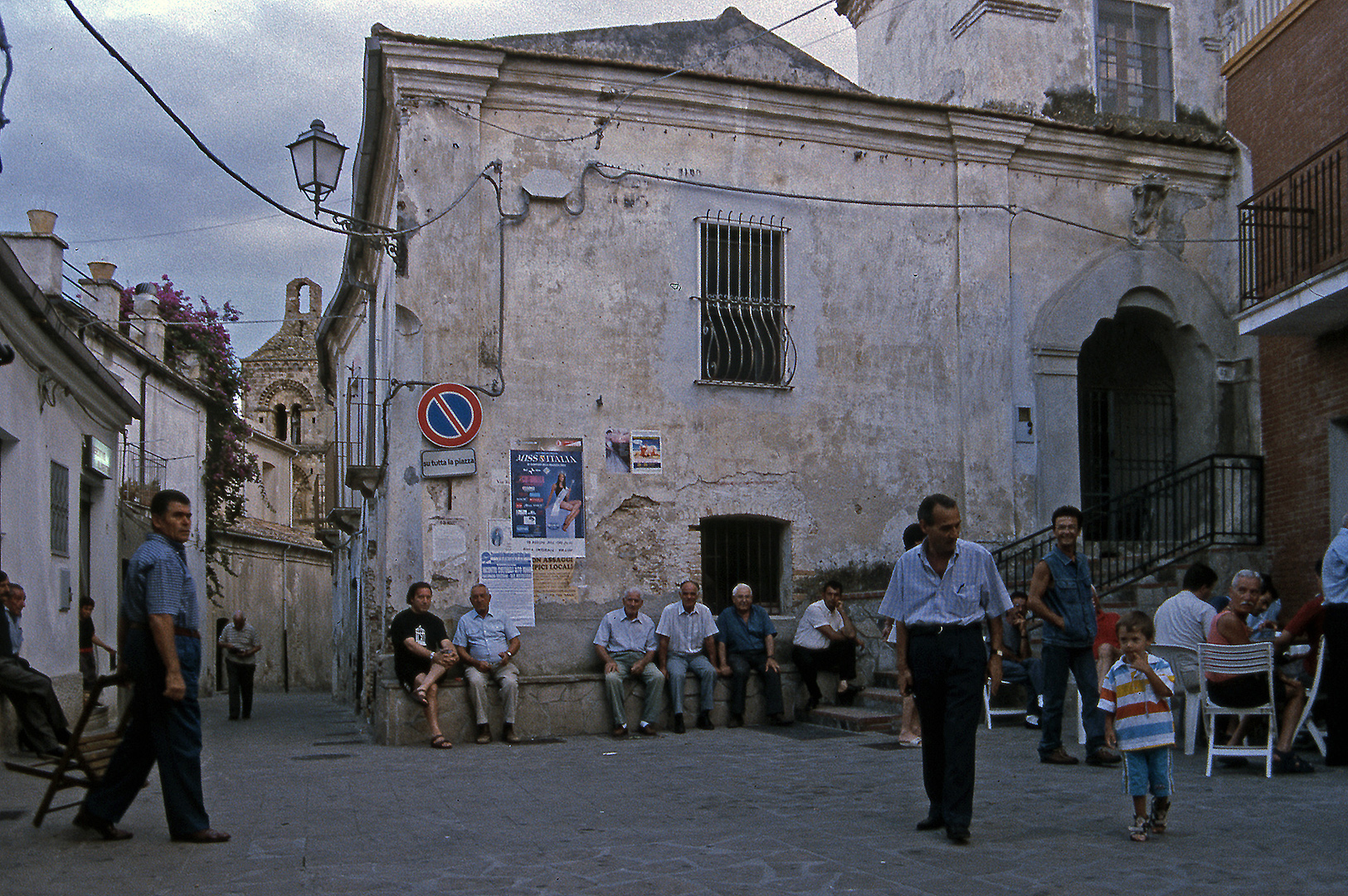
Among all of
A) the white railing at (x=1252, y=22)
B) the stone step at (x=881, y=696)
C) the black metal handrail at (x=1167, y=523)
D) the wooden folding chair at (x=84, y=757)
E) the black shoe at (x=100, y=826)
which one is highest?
the white railing at (x=1252, y=22)

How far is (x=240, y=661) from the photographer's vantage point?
57.5 ft

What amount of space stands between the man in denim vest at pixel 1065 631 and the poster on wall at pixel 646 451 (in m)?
5.16

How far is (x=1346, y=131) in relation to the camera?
1254 centimetres

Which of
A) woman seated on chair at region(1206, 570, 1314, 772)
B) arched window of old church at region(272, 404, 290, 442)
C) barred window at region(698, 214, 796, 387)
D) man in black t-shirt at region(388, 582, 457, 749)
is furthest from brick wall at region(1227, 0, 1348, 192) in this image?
arched window of old church at region(272, 404, 290, 442)

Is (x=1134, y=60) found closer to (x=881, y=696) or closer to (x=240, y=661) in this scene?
(x=881, y=696)

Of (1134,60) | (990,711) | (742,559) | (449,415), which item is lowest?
(990,711)

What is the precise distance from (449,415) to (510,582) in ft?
5.87

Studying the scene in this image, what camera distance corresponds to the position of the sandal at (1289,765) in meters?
8.40

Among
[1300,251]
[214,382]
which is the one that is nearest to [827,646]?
[1300,251]

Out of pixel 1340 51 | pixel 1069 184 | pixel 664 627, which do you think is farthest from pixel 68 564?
pixel 1340 51

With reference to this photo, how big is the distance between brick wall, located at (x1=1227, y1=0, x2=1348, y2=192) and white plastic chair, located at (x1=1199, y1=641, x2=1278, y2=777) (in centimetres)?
705

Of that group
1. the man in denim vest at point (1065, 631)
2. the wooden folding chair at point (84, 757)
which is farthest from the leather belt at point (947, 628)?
the wooden folding chair at point (84, 757)

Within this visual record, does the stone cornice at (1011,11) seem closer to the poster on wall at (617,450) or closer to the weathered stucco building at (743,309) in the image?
the weathered stucco building at (743,309)

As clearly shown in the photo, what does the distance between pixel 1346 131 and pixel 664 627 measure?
8.45 metres
